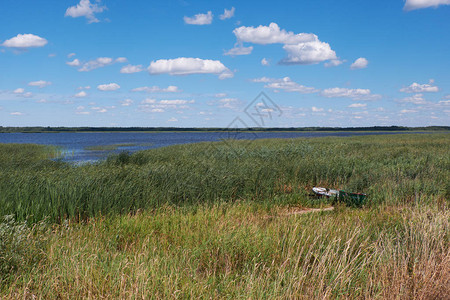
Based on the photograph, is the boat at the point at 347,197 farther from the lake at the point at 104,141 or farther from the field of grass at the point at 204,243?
the lake at the point at 104,141

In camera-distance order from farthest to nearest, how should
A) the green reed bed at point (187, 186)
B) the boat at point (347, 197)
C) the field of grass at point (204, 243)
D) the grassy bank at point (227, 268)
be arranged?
1. the boat at point (347, 197)
2. the green reed bed at point (187, 186)
3. the field of grass at point (204, 243)
4. the grassy bank at point (227, 268)

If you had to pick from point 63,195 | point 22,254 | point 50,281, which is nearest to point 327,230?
point 50,281

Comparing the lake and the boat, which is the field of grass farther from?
A: the lake

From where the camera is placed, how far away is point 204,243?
5.05 m

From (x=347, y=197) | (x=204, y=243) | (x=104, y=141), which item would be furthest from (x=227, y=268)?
(x=104, y=141)

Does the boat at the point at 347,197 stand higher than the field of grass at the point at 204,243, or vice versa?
the field of grass at the point at 204,243

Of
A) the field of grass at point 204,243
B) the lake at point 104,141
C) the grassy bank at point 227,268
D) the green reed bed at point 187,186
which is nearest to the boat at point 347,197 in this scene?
the green reed bed at point 187,186

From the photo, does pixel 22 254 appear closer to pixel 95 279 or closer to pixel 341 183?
pixel 95 279

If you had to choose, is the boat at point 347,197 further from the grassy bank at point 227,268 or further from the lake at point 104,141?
the lake at point 104,141

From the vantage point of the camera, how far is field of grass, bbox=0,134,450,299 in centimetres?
394

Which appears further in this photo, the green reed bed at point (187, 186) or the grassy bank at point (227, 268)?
the green reed bed at point (187, 186)

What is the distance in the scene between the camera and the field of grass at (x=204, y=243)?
155 inches

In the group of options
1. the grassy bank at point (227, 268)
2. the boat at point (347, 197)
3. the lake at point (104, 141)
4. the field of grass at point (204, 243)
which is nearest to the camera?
the grassy bank at point (227, 268)

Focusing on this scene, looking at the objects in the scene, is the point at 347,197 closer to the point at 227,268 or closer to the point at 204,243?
the point at 204,243
